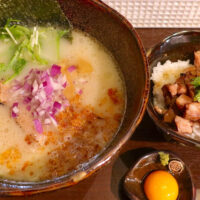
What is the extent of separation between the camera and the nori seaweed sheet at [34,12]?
1.52 metres

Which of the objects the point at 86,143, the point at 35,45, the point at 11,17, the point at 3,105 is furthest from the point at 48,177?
the point at 11,17

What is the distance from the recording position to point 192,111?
56.1 inches

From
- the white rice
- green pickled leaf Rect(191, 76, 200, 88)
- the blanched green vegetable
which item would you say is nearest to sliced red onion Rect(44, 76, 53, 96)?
the blanched green vegetable

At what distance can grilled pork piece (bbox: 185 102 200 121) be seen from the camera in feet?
4.65

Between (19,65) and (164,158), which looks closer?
(164,158)

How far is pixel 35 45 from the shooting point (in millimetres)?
1590

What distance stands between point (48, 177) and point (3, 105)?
0.49m

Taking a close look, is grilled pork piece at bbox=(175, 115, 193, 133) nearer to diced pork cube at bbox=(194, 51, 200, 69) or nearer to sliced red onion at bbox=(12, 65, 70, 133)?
diced pork cube at bbox=(194, 51, 200, 69)

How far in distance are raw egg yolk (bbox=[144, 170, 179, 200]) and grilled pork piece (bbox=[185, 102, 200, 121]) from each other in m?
0.34

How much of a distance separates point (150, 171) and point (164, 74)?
2.04 ft

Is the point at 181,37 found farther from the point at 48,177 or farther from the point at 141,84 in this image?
the point at 48,177

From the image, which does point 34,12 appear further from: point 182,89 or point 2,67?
point 182,89

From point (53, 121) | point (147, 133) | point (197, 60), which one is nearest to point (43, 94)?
point (53, 121)

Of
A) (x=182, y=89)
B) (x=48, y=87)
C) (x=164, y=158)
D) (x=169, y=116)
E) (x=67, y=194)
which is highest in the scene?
(x=48, y=87)
